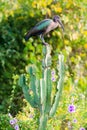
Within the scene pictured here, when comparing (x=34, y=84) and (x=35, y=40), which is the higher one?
(x=34, y=84)

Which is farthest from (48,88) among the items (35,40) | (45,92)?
(35,40)

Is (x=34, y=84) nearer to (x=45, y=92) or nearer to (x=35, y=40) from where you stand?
(x=45, y=92)

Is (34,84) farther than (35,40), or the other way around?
(35,40)

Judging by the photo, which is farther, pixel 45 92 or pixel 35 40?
pixel 35 40

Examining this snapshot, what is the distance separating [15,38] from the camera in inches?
273

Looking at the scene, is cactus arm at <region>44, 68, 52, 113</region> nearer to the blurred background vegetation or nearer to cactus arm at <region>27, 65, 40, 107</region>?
cactus arm at <region>27, 65, 40, 107</region>

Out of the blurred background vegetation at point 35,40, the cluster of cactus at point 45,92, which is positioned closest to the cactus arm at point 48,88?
the cluster of cactus at point 45,92

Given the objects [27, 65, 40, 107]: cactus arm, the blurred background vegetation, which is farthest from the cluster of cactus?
the blurred background vegetation

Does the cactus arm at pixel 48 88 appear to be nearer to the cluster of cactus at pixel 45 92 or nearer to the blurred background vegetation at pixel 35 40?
the cluster of cactus at pixel 45 92

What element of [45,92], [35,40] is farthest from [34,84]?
[35,40]

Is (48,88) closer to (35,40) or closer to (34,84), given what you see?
(34,84)

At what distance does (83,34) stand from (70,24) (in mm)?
239

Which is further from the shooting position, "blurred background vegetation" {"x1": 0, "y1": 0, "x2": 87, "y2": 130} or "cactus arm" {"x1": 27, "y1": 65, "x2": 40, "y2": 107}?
"blurred background vegetation" {"x1": 0, "y1": 0, "x2": 87, "y2": 130}

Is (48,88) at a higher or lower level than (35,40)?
higher
